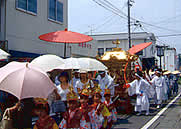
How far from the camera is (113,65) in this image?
10.9m

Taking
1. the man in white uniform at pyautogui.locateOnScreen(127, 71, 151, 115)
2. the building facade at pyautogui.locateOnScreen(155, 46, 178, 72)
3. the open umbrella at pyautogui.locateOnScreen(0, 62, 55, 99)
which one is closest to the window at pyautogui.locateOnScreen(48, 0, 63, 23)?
the man in white uniform at pyautogui.locateOnScreen(127, 71, 151, 115)

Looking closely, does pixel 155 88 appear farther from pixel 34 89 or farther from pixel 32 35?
pixel 34 89

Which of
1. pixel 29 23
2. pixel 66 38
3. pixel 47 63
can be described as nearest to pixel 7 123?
pixel 47 63

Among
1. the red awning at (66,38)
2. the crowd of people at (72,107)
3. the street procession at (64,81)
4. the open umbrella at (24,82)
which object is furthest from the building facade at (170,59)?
the open umbrella at (24,82)

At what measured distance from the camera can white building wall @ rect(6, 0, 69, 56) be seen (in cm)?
1078

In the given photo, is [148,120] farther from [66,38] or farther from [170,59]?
[170,59]

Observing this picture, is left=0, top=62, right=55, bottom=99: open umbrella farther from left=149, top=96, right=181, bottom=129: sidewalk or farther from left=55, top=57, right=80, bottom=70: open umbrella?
left=149, top=96, right=181, bottom=129: sidewalk

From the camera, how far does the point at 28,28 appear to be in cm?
1188

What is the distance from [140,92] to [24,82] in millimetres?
7239

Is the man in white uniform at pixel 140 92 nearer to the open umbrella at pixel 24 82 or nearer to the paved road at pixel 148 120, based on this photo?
the paved road at pixel 148 120

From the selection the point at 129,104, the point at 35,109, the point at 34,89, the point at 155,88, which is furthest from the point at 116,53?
the point at 34,89

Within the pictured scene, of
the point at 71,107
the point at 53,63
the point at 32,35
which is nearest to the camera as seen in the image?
the point at 71,107

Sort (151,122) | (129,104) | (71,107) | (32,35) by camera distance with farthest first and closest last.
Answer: (32,35)
(129,104)
(151,122)
(71,107)

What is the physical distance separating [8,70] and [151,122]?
6180 millimetres
